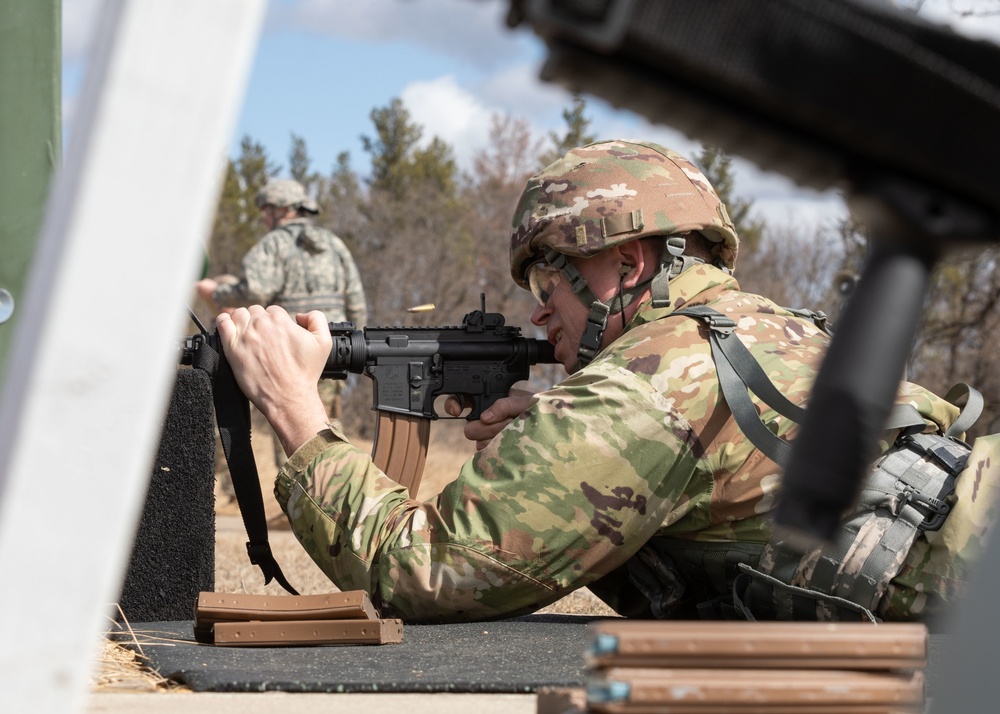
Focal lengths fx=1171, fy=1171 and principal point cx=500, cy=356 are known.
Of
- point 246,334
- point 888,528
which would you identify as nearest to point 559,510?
point 888,528

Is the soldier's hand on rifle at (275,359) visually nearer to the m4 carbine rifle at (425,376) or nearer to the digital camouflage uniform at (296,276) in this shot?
the m4 carbine rifle at (425,376)

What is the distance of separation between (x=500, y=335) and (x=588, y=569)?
1.62 meters

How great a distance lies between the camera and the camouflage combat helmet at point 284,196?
36.7 ft

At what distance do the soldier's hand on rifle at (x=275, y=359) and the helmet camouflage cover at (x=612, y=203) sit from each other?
0.69 metres

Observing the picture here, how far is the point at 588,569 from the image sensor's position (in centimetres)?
285

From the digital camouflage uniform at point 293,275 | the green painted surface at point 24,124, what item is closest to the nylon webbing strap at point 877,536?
the green painted surface at point 24,124

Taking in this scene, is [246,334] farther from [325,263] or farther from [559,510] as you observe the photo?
[325,263]

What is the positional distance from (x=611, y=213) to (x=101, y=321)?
2.58m

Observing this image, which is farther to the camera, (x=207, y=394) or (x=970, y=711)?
(x=207, y=394)

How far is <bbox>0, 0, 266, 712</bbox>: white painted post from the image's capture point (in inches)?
32.9

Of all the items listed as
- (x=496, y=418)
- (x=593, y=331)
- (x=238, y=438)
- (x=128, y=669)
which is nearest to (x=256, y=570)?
(x=238, y=438)

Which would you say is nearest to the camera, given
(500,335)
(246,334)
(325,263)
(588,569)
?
(588,569)

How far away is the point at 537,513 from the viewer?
2.78m

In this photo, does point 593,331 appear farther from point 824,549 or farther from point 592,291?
point 824,549
